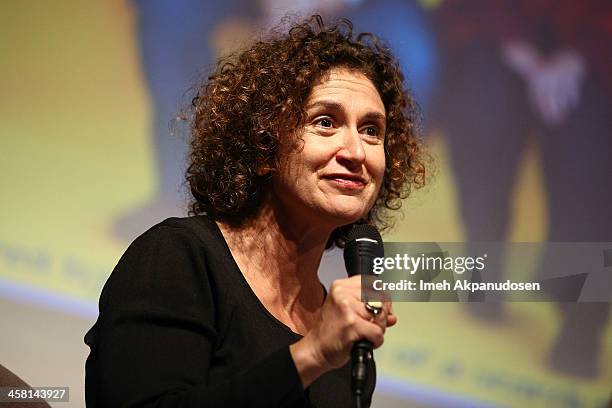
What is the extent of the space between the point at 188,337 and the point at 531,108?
1397 mm

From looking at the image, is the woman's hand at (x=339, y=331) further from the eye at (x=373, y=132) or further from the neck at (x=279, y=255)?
the eye at (x=373, y=132)

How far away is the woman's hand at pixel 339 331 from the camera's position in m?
1.11

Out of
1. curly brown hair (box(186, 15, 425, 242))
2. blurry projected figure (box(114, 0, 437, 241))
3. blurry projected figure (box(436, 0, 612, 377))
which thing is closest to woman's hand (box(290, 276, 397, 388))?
curly brown hair (box(186, 15, 425, 242))

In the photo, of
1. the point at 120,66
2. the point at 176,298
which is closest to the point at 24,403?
the point at 176,298

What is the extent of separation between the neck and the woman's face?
0.11ft

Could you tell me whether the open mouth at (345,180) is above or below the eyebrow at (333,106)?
below

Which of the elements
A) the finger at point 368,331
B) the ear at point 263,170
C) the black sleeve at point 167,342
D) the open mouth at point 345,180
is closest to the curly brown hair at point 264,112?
the ear at point 263,170

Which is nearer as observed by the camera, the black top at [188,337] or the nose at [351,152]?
the black top at [188,337]

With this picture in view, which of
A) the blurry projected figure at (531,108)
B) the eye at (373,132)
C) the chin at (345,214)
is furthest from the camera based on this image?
the blurry projected figure at (531,108)

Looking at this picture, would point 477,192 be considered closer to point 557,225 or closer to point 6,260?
point 557,225

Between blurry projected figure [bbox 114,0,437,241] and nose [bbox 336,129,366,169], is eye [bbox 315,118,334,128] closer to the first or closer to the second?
nose [bbox 336,129,366,169]

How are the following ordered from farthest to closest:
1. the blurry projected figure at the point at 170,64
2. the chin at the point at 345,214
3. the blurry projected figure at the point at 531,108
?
the blurry projected figure at the point at 531,108 → the blurry projected figure at the point at 170,64 → the chin at the point at 345,214

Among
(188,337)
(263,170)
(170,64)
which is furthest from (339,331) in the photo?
(170,64)

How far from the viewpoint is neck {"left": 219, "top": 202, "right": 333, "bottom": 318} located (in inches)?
60.6
